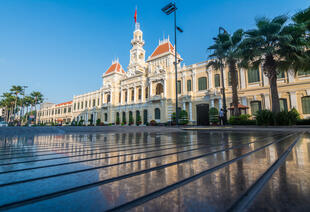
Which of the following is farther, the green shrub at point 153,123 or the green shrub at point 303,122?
the green shrub at point 153,123

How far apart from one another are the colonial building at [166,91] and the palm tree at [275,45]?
349cm

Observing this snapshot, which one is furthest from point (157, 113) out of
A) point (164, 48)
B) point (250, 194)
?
point (250, 194)

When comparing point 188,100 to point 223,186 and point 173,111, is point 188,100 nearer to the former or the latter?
point 173,111

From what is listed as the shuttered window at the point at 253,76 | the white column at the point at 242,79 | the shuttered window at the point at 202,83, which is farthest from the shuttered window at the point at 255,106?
the shuttered window at the point at 202,83

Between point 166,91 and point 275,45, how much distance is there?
16.9m

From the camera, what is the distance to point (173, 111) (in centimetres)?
2577

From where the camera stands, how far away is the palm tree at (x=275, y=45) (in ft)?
34.4

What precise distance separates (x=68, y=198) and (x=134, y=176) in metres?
0.46

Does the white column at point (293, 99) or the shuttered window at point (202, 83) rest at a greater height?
the shuttered window at point (202, 83)

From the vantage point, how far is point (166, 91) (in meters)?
26.8

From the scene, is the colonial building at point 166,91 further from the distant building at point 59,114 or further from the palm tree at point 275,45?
the distant building at point 59,114

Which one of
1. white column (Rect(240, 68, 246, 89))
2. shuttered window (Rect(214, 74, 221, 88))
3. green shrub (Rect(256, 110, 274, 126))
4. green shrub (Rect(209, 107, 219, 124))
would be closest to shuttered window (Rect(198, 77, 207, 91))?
shuttered window (Rect(214, 74, 221, 88))

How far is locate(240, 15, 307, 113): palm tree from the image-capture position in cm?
1048

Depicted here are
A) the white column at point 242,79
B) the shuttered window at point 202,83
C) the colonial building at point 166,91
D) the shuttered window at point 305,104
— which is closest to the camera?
the shuttered window at point 305,104
